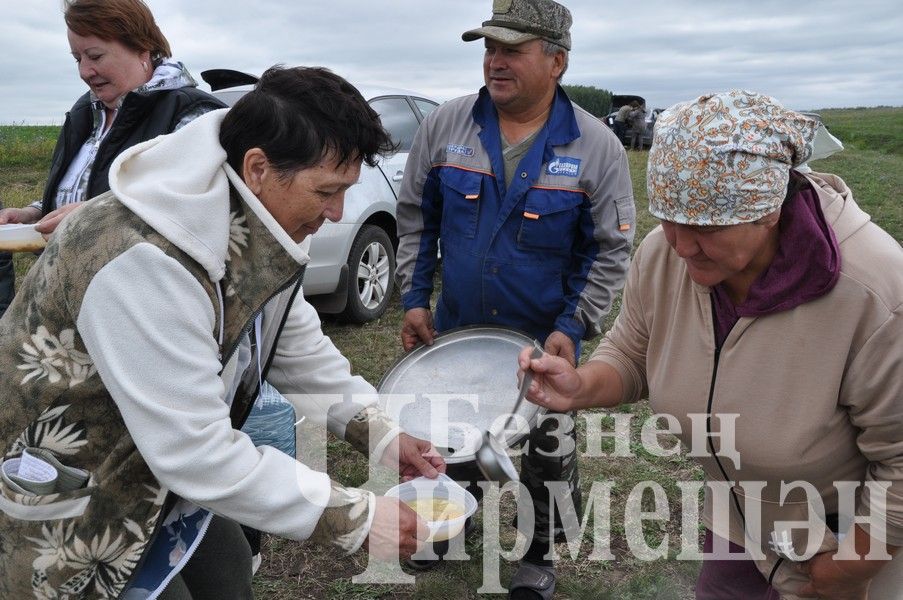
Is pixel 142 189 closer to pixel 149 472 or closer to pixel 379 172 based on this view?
pixel 149 472

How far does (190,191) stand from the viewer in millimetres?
1572

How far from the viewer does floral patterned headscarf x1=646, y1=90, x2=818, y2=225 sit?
5.04 feet

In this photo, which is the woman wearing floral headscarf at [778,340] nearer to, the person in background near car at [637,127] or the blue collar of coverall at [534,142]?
the blue collar of coverall at [534,142]

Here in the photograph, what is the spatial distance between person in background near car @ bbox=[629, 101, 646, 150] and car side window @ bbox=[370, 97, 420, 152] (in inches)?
802

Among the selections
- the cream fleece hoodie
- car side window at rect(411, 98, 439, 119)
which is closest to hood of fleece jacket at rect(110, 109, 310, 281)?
the cream fleece hoodie

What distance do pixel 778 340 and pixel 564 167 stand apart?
1.41m

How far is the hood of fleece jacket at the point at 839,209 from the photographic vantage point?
1724 mm

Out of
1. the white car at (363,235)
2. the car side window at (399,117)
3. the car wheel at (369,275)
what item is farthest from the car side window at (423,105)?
the car wheel at (369,275)

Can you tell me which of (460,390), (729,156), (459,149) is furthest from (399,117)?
(729,156)

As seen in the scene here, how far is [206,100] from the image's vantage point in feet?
9.70

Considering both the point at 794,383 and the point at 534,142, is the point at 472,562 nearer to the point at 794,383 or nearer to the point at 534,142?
the point at 534,142

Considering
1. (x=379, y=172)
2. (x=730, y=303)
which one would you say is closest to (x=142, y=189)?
(x=730, y=303)

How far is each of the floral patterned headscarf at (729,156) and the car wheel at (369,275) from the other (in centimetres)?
451

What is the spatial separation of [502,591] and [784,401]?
74.8 inches
